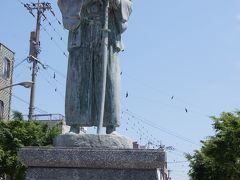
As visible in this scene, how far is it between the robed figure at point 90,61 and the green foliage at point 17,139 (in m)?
14.1

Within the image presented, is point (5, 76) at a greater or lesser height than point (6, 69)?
lesser

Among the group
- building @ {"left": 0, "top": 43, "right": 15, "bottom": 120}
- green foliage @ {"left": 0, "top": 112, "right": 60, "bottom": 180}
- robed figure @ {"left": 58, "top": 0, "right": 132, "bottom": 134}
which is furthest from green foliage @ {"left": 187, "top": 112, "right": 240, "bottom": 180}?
robed figure @ {"left": 58, "top": 0, "right": 132, "bottom": 134}

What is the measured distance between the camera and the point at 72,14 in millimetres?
7484

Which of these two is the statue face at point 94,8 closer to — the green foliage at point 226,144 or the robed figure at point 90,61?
the robed figure at point 90,61

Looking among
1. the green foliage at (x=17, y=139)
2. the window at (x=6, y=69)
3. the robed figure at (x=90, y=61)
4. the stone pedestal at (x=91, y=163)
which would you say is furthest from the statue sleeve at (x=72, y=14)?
the window at (x=6, y=69)

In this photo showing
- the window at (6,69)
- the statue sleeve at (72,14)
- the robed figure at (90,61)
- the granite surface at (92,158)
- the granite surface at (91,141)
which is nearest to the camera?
the granite surface at (92,158)

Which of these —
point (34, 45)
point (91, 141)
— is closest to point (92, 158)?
point (91, 141)

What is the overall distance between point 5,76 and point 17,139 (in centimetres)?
1234

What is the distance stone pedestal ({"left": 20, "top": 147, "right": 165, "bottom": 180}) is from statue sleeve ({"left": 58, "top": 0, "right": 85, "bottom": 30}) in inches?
75.3

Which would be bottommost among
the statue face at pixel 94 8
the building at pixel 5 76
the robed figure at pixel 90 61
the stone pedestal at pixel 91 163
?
the stone pedestal at pixel 91 163

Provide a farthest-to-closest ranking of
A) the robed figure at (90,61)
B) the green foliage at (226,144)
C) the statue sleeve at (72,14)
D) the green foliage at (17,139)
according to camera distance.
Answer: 1. the green foliage at (226,144)
2. the green foliage at (17,139)
3. the statue sleeve at (72,14)
4. the robed figure at (90,61)

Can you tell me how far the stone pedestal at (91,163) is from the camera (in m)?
6.38

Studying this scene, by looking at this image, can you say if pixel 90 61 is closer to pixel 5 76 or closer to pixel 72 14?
pixel 72 14

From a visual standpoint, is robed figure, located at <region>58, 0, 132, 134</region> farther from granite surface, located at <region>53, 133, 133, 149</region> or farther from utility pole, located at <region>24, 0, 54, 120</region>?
utility pole, located at <region>24, 0, 54, 120</region>
